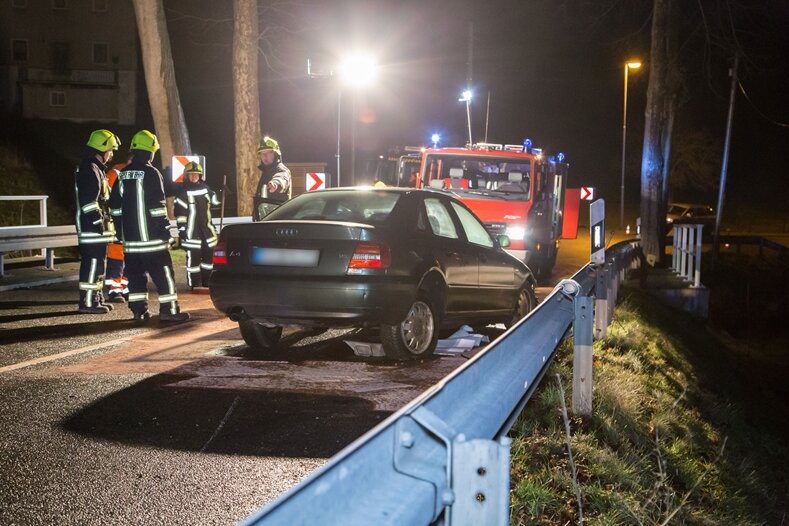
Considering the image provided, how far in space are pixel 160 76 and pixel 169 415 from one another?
52.5 feet

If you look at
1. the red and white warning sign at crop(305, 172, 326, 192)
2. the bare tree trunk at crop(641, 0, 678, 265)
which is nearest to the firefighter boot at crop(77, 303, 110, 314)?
the red and white warning sign at crop(305, 172, 326, 192)

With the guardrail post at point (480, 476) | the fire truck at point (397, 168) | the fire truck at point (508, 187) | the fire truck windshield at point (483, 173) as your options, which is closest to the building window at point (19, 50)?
the fire truck at point (397, 168)

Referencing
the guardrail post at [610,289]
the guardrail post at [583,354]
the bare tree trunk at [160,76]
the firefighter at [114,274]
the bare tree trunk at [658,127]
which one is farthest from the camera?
the bare tree trunk at [658,127]

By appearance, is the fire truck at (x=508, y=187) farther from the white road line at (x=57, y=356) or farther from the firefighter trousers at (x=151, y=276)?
the white road line at (x=57, y=356)

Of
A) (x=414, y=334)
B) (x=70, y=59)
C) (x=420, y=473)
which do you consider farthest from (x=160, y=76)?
(x=70, y=59)

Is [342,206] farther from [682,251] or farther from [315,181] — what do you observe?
[682,251]

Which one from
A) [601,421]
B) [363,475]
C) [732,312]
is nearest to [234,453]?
[601,421]

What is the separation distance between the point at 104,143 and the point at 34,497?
6.84 m

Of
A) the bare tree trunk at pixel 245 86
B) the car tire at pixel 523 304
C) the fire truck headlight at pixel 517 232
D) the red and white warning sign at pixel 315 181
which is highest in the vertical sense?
the bare tree trunk at pixel 245 86

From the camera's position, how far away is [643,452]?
5992 millimetres

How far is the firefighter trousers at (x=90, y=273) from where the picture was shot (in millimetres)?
10539

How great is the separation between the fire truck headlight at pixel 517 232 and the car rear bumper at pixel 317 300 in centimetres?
809

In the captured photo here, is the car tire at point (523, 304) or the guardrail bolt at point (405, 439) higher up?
the guardrail bolt at point (405, 439)

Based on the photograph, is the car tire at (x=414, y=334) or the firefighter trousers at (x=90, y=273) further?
the firefighter trousers at (x=90, y=273)
